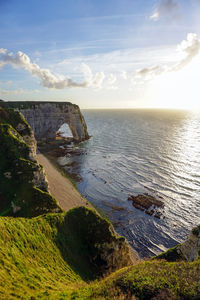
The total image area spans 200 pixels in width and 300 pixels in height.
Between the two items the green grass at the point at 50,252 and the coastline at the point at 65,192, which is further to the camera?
the coastline at the point at 65,192

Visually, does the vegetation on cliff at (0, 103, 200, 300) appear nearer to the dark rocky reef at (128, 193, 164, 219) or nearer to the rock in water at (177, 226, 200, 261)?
the rock in water at (177, 226, 200, 261)

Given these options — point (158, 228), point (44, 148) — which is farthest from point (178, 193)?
point (44, 148)

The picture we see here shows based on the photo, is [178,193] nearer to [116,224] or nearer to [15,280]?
[116,224]

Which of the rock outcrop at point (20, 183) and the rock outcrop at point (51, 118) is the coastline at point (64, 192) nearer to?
the rock outcrop at point (20, 183)

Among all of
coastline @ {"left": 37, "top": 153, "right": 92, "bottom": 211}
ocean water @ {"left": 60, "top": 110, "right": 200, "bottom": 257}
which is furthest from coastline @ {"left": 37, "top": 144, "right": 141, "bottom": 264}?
ocean water @ {"left": 60, "top": 110, "right": 200, "bottom": 257}

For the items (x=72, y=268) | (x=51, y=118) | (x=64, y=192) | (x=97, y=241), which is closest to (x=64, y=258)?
(x=72, y=268)

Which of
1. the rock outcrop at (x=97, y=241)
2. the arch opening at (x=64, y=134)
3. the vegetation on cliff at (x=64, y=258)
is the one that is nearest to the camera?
the vegetation on cliff at (x=64, y=258)

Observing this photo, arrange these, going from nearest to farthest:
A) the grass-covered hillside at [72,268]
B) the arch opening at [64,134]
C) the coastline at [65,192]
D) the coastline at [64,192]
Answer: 1. the grass-covered hillside at [72,268]
2. the coastline at [65,192]
3. the coastline at [64,192]
4. the arch opening at [64,134]

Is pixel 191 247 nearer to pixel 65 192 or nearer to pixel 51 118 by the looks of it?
pixel 65 192

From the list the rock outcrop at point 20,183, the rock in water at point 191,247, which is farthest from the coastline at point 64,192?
the rock in water at point 191,247
